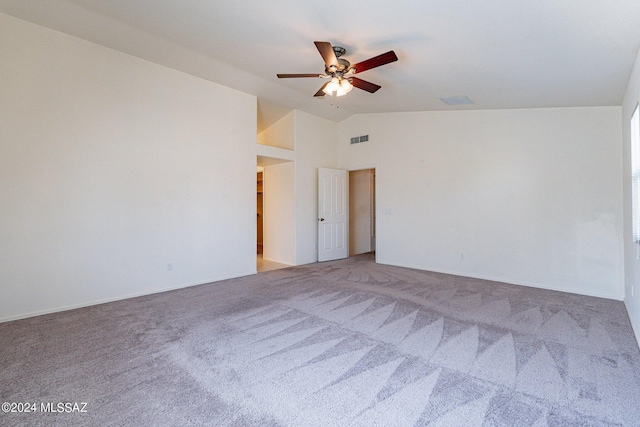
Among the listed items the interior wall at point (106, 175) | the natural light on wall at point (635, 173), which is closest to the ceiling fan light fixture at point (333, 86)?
the interior wall at point (106, 175)

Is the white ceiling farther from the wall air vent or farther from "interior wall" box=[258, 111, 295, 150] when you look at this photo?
the wall air vent

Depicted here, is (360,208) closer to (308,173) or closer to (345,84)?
(308,173)

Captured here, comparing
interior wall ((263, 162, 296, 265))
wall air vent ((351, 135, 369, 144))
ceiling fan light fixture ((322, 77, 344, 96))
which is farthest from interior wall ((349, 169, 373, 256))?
ceiling fan light fixture ((322, 77, 344, 96))

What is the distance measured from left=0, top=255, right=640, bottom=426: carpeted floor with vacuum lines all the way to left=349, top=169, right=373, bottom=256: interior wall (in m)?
3.98

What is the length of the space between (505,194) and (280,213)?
169 inches

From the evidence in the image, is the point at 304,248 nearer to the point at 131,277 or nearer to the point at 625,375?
the point at 131,277

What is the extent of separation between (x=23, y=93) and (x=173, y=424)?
395 cm

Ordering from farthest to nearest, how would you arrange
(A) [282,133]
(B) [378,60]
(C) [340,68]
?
(A) [282,133]
(C) [340,68]
(B) [378,60]

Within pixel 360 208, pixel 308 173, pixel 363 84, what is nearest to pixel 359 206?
pixel 360 208

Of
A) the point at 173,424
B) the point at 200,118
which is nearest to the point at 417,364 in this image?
the point at 173,424

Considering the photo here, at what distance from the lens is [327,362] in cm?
234

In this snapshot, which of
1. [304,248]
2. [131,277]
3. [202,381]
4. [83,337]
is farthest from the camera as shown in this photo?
[304,248]

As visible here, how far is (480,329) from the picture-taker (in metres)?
2.99

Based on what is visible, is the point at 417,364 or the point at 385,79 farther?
the point at 385,79
